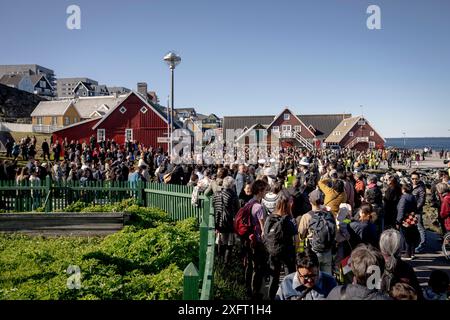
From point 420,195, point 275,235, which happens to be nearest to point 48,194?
point 275,235

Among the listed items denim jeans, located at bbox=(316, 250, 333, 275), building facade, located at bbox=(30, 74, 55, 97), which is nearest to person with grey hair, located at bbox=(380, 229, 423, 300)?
denim jeans, located at bbox=(316, 250, 333, 275)

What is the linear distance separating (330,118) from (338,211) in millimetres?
77025

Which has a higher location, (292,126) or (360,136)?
(292,126)

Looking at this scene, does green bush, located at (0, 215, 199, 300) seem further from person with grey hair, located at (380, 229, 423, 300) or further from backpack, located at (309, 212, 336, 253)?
person with grey hair, located at (380, 229, 423, 300)

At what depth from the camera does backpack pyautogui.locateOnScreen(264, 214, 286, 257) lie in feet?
19.9

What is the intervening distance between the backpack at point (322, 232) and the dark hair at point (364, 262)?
4.81 ft

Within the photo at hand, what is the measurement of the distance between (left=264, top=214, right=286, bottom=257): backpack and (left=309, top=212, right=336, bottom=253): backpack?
0.49 m

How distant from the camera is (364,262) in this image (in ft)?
13.8

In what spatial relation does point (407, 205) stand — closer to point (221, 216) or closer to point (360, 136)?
point (221, 216)

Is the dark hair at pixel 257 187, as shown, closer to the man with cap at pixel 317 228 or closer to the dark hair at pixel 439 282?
the man with cap at pixel 317 228

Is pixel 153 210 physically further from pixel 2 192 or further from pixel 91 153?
pixel 91 153

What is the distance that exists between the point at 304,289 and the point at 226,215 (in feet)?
11.8

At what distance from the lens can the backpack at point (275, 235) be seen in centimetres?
607

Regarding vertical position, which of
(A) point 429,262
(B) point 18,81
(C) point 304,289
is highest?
(B) point 18,81
